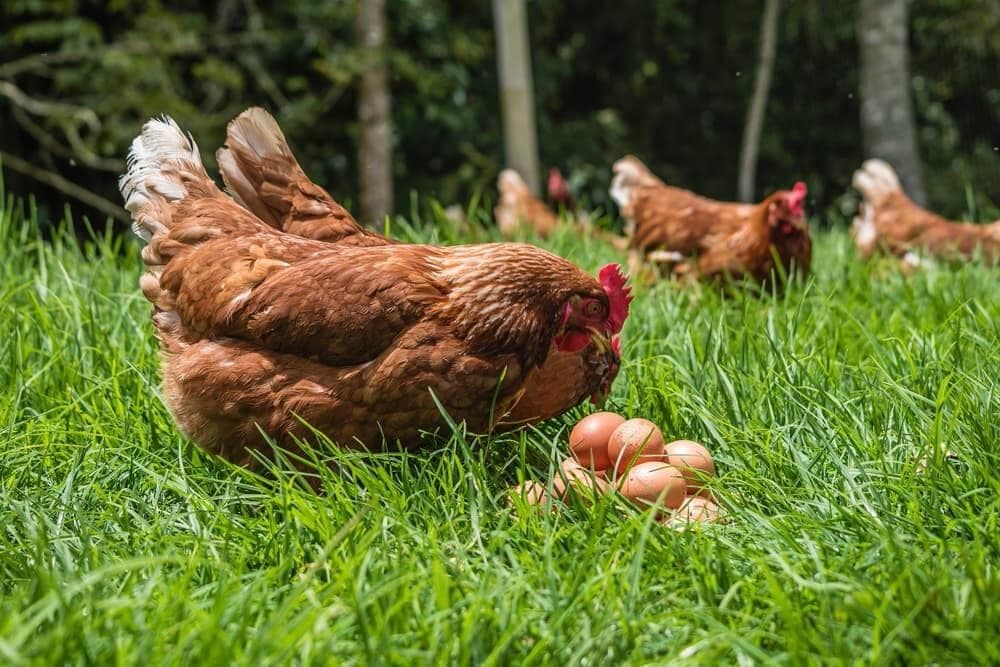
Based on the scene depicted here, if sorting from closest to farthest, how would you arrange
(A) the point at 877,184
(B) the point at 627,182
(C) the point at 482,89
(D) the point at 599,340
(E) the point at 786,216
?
(D) the point at 599,340 < (E) the point at 786,216 < (B) the point at 627,182 < (A) the point at 877,184 < (C) the point at 482,89

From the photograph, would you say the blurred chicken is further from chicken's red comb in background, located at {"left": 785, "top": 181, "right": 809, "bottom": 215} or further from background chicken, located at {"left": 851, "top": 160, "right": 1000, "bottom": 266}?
background chicken, located at {"left": 851, "top": 160, "right": 1000, "bottom": 266}

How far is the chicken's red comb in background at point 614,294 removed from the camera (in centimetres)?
248

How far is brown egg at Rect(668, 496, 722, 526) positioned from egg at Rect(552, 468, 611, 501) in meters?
0.15

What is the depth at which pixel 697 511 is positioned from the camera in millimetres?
2051

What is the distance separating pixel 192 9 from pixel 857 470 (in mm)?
7303

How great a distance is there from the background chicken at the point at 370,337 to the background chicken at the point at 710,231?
68.9 inches

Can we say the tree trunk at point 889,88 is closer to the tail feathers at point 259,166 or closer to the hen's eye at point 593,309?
the hen's eye at point 593,309

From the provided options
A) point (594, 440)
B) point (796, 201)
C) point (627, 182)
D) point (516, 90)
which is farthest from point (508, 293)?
point (516, 90)

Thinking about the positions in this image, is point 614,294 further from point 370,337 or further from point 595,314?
point 370,337

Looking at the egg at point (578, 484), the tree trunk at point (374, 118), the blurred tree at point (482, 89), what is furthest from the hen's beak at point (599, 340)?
the tree trunk at point (374, 118)

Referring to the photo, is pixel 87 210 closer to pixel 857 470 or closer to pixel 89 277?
pixel 89 277

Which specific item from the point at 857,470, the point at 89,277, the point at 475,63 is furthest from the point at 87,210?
the point at 857,470

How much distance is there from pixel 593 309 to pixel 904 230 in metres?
3.42

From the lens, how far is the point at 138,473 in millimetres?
2299
